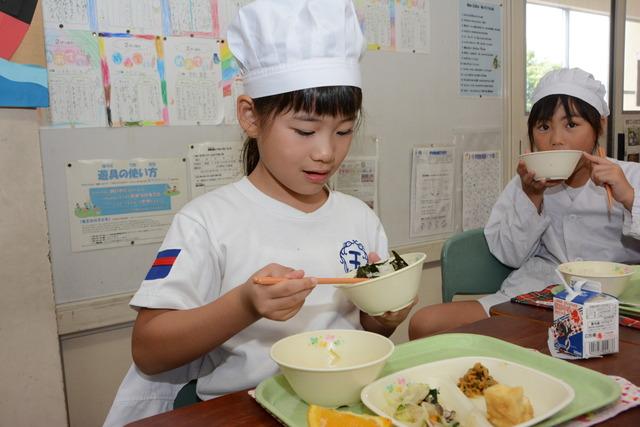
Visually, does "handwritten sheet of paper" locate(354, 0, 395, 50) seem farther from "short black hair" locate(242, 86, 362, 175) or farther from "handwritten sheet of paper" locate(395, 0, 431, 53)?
"short black hair" locate(242, 86, 362, 175)

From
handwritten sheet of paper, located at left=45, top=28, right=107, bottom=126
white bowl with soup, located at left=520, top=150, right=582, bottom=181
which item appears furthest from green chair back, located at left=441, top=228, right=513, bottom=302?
handwritten sheet of paper, located at left=45, top=28, right=107, bottom=126

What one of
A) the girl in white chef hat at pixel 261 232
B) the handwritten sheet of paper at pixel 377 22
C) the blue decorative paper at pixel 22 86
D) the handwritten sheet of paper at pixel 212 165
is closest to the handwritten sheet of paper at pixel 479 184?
the handwritten sheet of paper at pixel 377 22

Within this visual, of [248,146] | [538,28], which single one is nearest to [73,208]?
[248,146]

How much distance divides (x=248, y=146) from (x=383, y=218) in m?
1.17

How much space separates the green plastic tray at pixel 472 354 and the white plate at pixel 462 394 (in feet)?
0.08

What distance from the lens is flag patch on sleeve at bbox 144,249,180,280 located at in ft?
3.23

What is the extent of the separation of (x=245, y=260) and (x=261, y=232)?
0.23 feet

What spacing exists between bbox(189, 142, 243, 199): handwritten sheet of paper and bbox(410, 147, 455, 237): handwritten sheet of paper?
35.9 inches

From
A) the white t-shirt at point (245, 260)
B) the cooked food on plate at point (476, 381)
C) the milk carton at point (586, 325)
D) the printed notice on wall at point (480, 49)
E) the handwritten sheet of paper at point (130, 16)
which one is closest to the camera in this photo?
the cooked food on plate at point (476, 381)

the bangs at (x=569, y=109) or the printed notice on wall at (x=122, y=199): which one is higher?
the bangs at (x=569, y=109)

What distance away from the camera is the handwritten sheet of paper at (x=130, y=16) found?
169 cm

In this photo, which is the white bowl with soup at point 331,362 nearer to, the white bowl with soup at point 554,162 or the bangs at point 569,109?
the white bowl with soup at point 554,162

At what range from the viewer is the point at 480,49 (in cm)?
269

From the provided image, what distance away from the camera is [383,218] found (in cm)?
241
